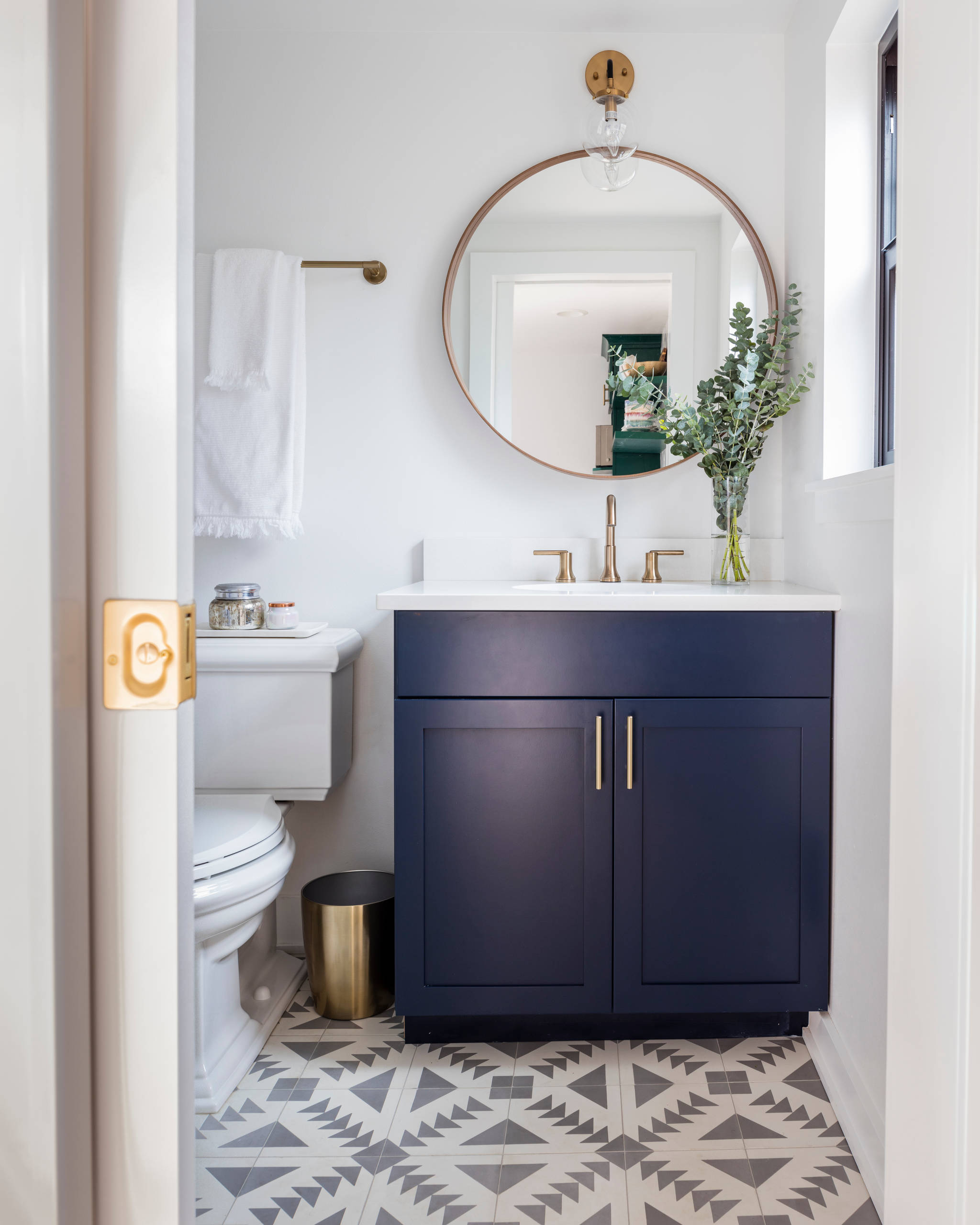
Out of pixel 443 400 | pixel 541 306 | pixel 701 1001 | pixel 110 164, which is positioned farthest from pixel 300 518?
pixel 110 164

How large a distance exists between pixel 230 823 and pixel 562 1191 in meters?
0.85

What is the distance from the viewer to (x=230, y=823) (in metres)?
1.72

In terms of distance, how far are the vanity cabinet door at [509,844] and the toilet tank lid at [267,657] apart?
0.31 meters

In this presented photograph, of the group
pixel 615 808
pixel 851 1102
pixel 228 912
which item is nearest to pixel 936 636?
pixel 615 808

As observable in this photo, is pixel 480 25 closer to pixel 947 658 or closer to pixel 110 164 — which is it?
pixel 110 164

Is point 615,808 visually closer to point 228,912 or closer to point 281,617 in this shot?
point 228,912

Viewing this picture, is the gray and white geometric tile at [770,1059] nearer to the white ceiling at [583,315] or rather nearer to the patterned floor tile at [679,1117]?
the patterned floor tile at [679,1117]

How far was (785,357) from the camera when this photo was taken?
6.98ft

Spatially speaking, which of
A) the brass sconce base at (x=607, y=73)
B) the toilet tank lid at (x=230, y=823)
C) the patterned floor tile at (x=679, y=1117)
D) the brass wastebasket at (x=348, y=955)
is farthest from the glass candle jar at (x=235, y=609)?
the brass sconce base at (x=607, y=73)

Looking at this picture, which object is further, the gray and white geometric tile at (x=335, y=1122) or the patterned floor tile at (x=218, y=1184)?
the gray and white geometric tile at (x=335, y=1122)

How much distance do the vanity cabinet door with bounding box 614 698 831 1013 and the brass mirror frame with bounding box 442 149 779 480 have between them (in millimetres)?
715

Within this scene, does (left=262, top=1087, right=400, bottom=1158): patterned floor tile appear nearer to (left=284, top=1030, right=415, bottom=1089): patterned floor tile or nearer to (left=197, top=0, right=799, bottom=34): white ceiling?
(left=284, top=1030, right=415, bottom=1089): patterned floor tile

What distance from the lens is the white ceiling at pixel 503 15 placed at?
210 centimetres

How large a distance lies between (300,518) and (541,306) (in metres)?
0.79
